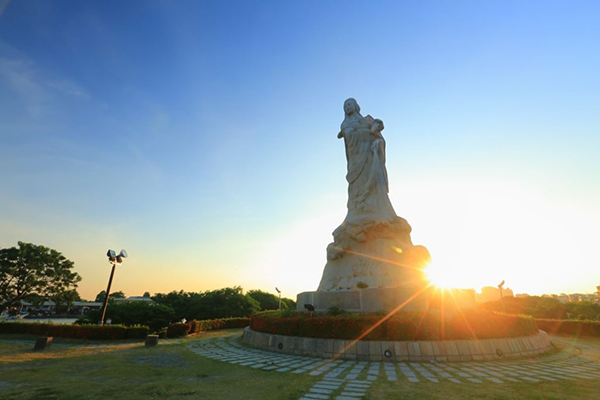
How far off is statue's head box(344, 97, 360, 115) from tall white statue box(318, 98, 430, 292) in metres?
0.92

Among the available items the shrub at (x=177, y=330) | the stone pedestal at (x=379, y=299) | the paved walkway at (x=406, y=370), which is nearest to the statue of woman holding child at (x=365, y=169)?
the stone pedestal at (x=379, y=299)

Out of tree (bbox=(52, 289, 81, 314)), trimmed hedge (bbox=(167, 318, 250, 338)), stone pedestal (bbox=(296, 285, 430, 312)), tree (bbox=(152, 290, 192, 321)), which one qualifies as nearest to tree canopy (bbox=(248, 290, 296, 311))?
tree (bbox=(152, 290, 192, 321))

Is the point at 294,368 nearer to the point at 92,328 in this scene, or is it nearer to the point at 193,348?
the point at 193,348

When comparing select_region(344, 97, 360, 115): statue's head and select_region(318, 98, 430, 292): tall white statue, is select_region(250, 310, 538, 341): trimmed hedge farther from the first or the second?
select_region(344, 97, 360, 115): statue's head

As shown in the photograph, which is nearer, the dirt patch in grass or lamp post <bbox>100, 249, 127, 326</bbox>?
the dirt patch in grass

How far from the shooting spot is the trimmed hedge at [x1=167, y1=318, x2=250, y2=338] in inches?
→ 743

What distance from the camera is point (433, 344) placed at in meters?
10.4

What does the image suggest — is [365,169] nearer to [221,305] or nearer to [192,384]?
[192,384]

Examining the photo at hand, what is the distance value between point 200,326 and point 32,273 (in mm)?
20353

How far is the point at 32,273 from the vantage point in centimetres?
2955

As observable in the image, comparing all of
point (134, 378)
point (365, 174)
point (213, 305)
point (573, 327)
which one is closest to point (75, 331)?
point (134, 378)

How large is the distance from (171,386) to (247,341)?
27.0 ft

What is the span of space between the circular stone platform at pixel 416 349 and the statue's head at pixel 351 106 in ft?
52.0

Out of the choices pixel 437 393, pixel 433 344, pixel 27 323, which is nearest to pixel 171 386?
pixel 437 393
